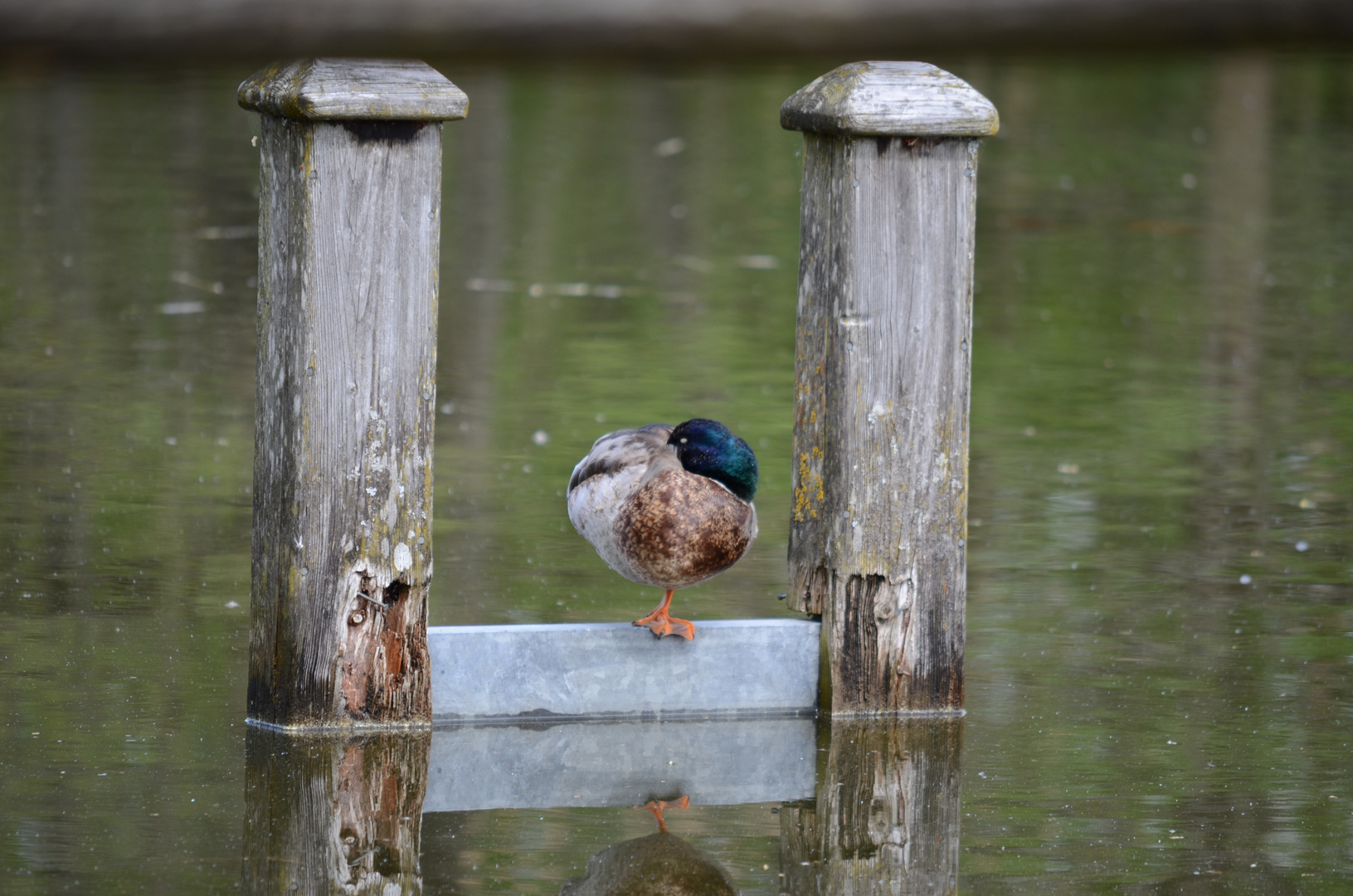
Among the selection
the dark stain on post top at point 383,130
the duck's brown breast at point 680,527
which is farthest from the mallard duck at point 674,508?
the dark stain on post top at point 383,130

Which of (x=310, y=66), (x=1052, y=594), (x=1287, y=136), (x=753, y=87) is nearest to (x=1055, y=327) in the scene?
(x=1052, y=594)

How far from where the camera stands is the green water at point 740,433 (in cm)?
406

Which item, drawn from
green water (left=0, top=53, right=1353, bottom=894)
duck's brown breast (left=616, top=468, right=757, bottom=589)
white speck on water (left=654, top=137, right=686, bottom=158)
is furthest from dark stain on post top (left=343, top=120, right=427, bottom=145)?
white speck on water (left=654, top=137, right=686, bottom=158)

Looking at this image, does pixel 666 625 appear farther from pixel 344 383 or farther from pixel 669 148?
pixel 669 148

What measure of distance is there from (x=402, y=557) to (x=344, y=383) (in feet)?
1.39

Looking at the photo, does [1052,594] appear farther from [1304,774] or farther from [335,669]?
[335,669]

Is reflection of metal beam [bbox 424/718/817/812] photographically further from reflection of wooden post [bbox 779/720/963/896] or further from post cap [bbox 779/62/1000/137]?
post cap [bbox 779/62/1000/137]

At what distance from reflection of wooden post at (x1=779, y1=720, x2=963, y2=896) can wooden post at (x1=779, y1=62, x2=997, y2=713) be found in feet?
0.46

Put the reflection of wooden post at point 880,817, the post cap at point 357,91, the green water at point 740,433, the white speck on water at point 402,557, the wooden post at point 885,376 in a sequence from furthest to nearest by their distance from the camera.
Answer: the wooden post at point 885,376
the white speck on water at point 402,557
the post cap at point 357,91
the green water at point 740,433
the reflection of wooden post at point 880,817

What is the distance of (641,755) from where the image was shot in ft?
14.9

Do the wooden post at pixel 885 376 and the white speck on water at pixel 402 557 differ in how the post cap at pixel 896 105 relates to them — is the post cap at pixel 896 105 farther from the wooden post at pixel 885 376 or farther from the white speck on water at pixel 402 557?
the white speck on water at pixel 402 557

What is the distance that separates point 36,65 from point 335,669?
270cm

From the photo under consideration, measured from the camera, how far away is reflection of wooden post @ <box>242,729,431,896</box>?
3.75 m

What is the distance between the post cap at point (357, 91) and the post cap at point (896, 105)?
0.85m
